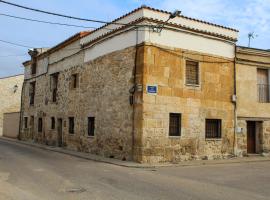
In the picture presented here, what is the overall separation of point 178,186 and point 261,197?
6.91 feet

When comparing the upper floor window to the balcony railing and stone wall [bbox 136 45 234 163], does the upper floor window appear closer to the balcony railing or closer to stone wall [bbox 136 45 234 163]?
the balcony railing

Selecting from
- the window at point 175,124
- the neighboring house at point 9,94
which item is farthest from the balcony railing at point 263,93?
the neighboring house at point 9,94

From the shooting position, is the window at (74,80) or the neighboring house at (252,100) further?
the window at (74,80)

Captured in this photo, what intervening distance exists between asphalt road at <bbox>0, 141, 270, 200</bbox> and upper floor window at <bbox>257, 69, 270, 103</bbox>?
7172mm

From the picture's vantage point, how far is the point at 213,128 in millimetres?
17812

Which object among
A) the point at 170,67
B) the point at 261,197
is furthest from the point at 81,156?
the point at 261,197

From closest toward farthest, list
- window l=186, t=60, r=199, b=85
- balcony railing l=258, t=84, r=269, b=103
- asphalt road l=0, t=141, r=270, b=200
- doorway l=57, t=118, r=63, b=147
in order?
asphalt road l=0, t=141, r=270, b=200, window l=186, t=60, r=199, b=85, balcony railing l=258, t=84, r=269, b=103, doorway l=57, t=118, r=63, b=147

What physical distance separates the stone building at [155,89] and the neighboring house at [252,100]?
0.53 meters

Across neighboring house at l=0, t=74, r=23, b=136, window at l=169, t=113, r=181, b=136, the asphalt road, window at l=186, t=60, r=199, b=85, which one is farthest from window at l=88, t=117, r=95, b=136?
neighboring house at l=0, t=74, r=23, b=136

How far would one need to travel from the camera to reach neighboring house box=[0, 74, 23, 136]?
38406 millimetres

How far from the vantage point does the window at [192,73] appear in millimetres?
17031

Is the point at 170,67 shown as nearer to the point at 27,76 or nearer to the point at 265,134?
the point at 265,134

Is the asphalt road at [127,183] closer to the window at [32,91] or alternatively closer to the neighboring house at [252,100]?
the neighboring house at [252,100]

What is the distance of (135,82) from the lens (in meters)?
15.6
